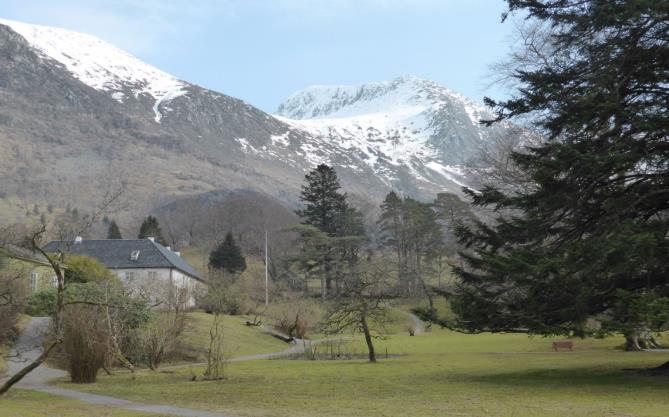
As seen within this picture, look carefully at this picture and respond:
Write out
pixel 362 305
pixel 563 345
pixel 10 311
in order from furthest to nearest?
pixel 563 345 < pixel 10 311 < pixel 362 305

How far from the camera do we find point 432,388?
18453 mm

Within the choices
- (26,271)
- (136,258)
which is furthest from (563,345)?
(136,258)

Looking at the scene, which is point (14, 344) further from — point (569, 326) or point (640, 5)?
point (640, 5)

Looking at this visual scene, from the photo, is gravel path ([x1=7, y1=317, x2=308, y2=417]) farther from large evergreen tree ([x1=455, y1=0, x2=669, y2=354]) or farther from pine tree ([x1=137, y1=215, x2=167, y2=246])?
pine tree ([x1=137, y1=215, x2=167, y2=246])

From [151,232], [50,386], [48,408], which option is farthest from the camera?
[151,232]

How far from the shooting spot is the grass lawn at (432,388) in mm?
13969

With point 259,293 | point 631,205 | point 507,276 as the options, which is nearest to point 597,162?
point 631,205

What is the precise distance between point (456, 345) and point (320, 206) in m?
38.4

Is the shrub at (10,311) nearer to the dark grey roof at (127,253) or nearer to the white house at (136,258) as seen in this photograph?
the white house at (136,258)

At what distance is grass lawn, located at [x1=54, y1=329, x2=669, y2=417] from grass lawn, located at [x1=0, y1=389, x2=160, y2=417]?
152cm

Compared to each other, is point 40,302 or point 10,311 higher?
point 40,302

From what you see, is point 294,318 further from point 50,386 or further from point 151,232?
point 151,232

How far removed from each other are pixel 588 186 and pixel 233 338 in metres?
29.3

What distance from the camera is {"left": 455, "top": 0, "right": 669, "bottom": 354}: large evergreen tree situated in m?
16.7
